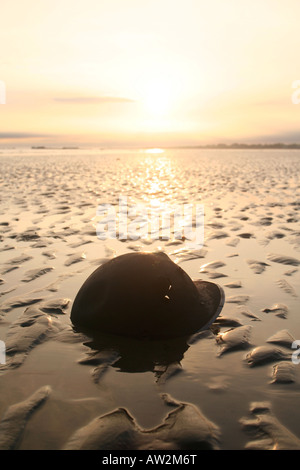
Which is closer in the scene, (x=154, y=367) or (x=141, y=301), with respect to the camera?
(x=154, y=367)

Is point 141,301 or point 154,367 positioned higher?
point 141,301

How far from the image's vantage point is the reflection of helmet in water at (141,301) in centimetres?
342

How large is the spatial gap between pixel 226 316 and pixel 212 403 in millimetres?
1398

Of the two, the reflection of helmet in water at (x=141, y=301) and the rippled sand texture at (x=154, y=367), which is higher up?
the reflection of helmet in water at (x=141, y=301)

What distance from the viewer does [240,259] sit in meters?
5.75

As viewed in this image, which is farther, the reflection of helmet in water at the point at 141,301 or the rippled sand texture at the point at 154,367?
the reflection of helmet in water at the point at 141,301

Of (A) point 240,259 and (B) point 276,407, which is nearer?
(B) point 276,407

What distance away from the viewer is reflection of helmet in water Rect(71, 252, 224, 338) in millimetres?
3424

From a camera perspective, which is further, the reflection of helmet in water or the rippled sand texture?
the reflection of helmet in water

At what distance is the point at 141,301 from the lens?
Answer: 3.45m

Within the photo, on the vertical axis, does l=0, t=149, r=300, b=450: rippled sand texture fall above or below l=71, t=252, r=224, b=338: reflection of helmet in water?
Result: below
